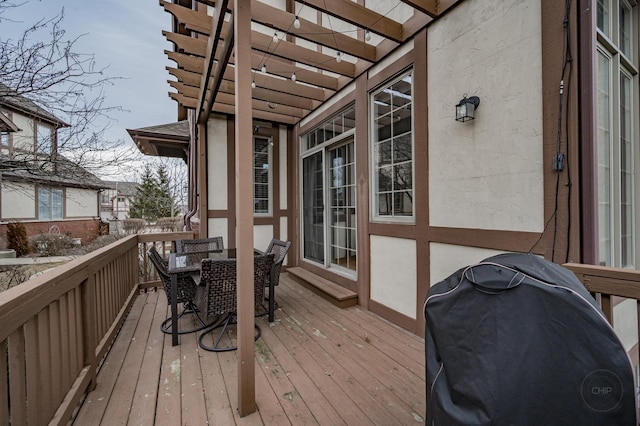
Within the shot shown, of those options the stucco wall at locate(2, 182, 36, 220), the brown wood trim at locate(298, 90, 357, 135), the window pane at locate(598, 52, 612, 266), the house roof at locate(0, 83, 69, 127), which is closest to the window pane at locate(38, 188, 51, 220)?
the stucco wall at locate(2, 182, 36, 220)

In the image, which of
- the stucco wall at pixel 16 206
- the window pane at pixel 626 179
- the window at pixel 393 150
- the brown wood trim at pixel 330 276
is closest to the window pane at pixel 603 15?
the window pane at pixel 626 179

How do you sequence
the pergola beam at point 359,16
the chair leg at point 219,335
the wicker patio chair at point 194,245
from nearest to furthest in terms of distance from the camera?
the pergola beam at point 359,16, the chair leg at point 219,335, the wicker patio chair at point 194,245

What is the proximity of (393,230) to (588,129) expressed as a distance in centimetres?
189

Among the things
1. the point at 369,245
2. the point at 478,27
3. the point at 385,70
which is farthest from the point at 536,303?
the point at 385,70

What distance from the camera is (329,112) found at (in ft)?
15.1

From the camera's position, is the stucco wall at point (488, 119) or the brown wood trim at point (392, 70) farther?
the brown wood trim at point (392, 70)

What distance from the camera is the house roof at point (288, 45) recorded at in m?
2.73

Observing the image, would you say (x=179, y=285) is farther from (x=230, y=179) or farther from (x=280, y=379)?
(x=230, y=179)

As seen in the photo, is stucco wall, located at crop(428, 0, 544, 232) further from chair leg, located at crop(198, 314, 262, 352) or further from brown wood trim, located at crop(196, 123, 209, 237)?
brown wood trim, located at crop(196, 123, 209, 237)

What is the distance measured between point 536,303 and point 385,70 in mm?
3133

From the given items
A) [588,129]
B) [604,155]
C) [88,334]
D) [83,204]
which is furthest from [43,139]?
[83,204]

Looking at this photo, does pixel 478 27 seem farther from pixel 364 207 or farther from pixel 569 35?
pixel 364 207

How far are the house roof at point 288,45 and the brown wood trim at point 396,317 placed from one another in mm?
2769

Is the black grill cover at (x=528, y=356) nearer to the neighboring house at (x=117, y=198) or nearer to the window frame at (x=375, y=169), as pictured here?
the window frame at (x=375, y=169)
